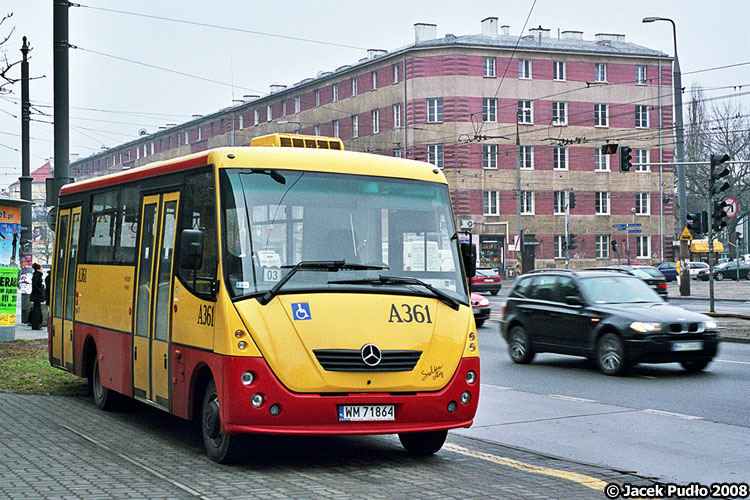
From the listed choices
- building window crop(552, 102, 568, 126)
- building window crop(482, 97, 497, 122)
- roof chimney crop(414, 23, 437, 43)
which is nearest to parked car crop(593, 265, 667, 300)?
building window crop(482, 97, 497, 122)

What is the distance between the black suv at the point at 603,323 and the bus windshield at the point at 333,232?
23.5ft

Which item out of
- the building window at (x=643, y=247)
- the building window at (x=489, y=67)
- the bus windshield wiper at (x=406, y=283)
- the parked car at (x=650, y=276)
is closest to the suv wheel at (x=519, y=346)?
the bus windshield wiper at (x=406, y=283)

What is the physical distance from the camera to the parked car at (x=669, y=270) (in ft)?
218

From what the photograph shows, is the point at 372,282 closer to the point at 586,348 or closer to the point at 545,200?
the point at 586,348

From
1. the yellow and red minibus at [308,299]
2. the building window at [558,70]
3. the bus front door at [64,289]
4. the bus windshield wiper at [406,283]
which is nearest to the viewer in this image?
the yellow and red minibus at [308,299]

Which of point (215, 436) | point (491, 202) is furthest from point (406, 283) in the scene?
point (491, 202)

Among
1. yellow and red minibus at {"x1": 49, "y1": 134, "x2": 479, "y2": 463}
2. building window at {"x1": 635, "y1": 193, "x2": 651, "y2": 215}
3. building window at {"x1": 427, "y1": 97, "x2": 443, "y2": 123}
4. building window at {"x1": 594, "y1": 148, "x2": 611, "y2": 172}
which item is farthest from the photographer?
building window at {"x1": 635, "y1": 193, "x2": 651, "y2": 215}

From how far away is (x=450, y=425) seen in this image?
8727mm

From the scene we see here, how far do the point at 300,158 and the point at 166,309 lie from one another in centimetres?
201

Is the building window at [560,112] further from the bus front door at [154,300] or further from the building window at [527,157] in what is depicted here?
the bus front door at [154,300]

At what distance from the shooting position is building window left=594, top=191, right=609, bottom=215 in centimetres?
7231

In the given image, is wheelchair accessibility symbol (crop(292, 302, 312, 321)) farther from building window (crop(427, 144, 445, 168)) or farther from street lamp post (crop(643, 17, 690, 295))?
building window (crop(427, 144, 445, 168))

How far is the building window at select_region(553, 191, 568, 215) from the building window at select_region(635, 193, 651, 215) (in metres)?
5.96

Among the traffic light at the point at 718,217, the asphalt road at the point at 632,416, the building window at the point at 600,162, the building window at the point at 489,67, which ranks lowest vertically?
the asphalt road at the point at 632,416
